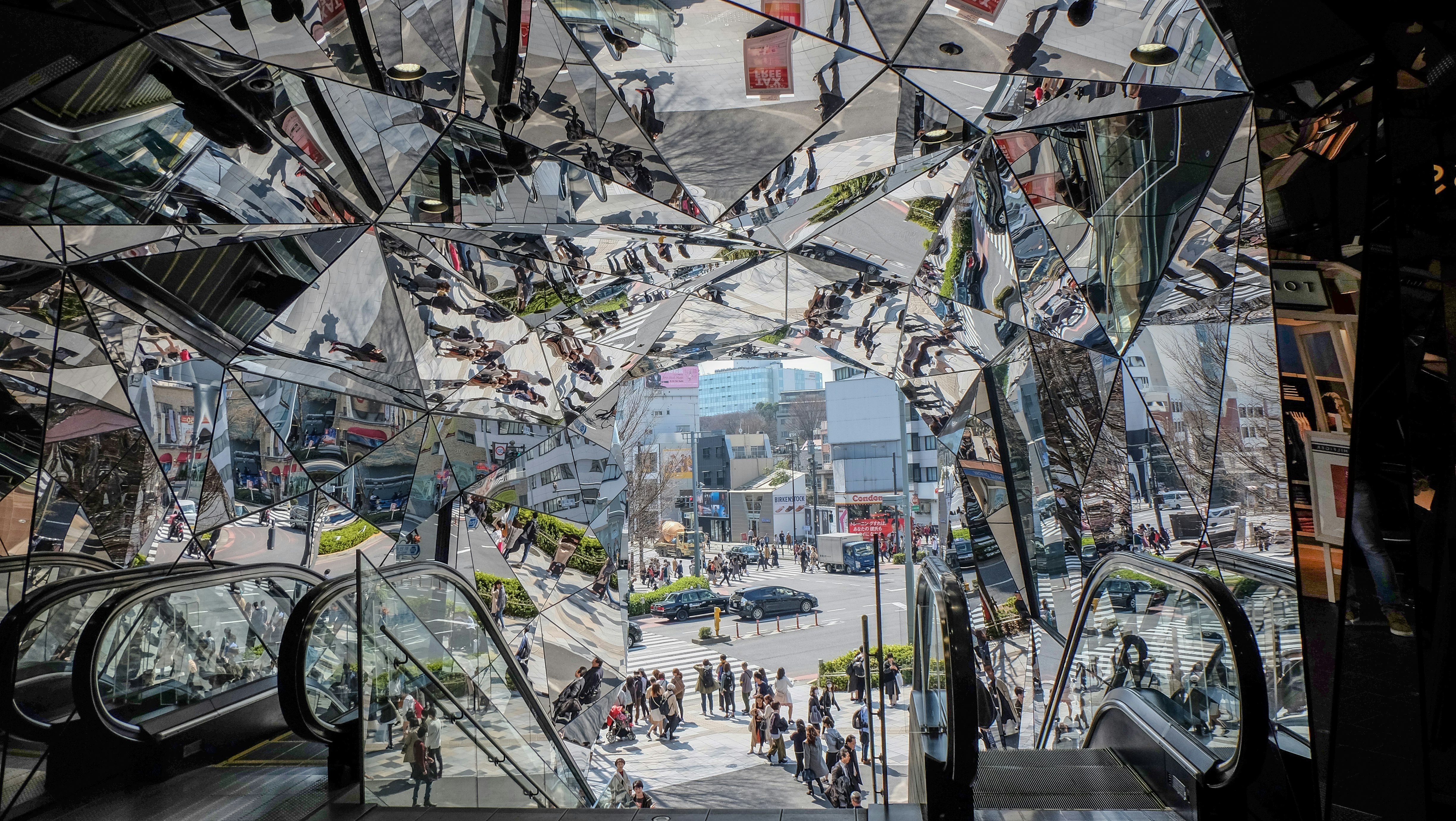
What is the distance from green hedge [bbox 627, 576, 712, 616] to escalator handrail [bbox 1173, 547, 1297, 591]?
19.8 m

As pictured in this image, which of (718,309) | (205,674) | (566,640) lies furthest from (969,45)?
(566,640)

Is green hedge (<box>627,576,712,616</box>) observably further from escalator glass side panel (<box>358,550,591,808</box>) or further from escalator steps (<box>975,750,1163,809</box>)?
escalator steps (<box>975,750,1163,809</box>)

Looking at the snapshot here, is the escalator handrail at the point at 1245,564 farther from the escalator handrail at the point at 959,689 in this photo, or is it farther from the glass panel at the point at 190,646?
the glass panel at the point at 190,646

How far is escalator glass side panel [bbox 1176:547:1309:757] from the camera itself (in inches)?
154

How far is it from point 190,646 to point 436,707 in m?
2.97

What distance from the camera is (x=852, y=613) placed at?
23.7 meters

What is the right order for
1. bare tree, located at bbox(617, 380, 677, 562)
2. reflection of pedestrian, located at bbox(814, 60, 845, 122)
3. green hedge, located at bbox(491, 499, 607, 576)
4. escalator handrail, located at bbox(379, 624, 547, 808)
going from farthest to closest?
bare tree, located at bbox(617, 380, 677, 562), green hedge, located at bbox(491, 499, 607, 576), escalator handrail, located at bbox(379, 624, 547, 808), reflection of pedestrian, located at bbox(814, 60, 845, 122)

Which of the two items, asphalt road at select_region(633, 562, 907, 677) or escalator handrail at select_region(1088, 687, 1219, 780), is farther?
asphalt road at select_region(633, 562, 907, 677)

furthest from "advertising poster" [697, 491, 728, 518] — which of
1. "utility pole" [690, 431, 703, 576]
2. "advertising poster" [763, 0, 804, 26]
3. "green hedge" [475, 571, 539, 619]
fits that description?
"advertising poster" [763, 0, 804, 26]

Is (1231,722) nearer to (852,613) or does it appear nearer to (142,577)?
(142,577)

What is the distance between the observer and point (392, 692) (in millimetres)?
5715

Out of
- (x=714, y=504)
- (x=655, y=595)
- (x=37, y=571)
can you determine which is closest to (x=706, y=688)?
(x=655, y=595)

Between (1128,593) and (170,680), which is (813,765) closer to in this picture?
(1128,593)

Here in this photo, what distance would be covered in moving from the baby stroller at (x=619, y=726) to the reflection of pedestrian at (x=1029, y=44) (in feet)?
39.4
